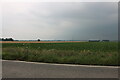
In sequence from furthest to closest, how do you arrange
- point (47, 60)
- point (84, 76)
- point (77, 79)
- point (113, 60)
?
point (47, 60)
point (113, 60)
point (84, 76)
point (77, 79)

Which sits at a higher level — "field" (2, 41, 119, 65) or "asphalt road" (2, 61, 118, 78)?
"field" (2, 41, 119, 65)

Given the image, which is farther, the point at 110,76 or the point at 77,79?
the point at 110,76

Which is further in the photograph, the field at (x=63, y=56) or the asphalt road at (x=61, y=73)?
the field at (x=63, y=56)

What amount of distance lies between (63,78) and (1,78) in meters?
2.29

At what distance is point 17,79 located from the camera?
5.70 meters

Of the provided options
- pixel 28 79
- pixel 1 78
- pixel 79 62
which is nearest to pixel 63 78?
pixel 28 79

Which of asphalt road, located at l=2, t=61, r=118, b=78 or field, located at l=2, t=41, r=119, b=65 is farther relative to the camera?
field, located at l=2, t=41, r=119, b=65

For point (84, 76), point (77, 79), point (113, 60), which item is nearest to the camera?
point (77, 79)

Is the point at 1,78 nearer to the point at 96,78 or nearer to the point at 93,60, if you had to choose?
the point at 96,78

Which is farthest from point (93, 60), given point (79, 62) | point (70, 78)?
point (70, 78)

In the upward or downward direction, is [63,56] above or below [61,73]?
above

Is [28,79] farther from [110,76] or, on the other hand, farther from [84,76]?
[110,76]

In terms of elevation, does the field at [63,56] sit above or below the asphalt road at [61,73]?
above

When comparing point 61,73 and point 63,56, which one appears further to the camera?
point 63,56
